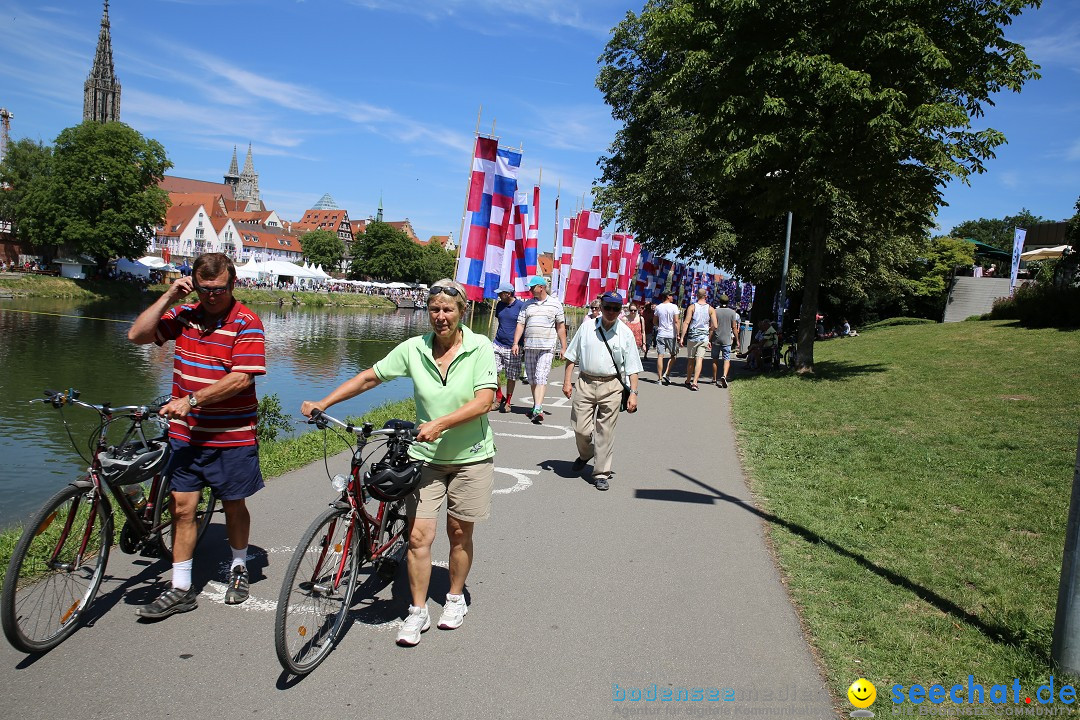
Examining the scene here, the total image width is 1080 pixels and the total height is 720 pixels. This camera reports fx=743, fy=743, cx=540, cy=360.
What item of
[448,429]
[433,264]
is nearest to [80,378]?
[448,429]

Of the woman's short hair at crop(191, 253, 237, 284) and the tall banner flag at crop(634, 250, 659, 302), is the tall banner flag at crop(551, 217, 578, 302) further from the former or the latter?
the woman's short hair at crop(191, 253, 237, 284)

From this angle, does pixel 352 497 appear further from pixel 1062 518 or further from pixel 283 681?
pixel 1062 518

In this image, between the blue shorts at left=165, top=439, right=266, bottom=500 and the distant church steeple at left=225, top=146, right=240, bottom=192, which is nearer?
the blue shorts at left=165, top=439, right=266, bottom=500

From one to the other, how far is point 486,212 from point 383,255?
96.5 meters

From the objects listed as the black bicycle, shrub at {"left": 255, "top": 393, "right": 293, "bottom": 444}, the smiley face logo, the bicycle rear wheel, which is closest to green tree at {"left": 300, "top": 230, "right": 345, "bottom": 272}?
shrub at {"left": 255, "top": 393, "right": 293, "bottom": 444}

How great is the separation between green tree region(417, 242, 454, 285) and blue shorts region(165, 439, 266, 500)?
10072cm

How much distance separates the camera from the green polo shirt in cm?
397

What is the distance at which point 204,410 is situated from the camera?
407 cm

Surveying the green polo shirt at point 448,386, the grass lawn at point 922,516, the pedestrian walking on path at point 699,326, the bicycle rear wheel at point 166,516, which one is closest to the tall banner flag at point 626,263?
the pedestrian walking on path at point 699,326

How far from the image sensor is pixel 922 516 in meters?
6.34

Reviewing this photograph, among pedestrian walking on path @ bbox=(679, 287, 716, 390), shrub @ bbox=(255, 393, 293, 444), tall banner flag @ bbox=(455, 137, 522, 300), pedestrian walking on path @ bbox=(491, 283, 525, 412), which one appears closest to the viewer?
shrub @ bbox=(255, 393, 293, 444)

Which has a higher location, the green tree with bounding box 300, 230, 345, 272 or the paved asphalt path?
A: the green tree with bounding box 300, 230, 345, 272

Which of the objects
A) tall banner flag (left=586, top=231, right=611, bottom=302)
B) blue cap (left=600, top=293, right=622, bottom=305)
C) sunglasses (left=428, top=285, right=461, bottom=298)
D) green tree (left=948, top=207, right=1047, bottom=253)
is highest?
green tree (left=948, top=207, right=1047, bottom=253)

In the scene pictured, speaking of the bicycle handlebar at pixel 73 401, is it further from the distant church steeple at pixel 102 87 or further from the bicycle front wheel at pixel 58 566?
the distant church steeple at pixel 102 87
